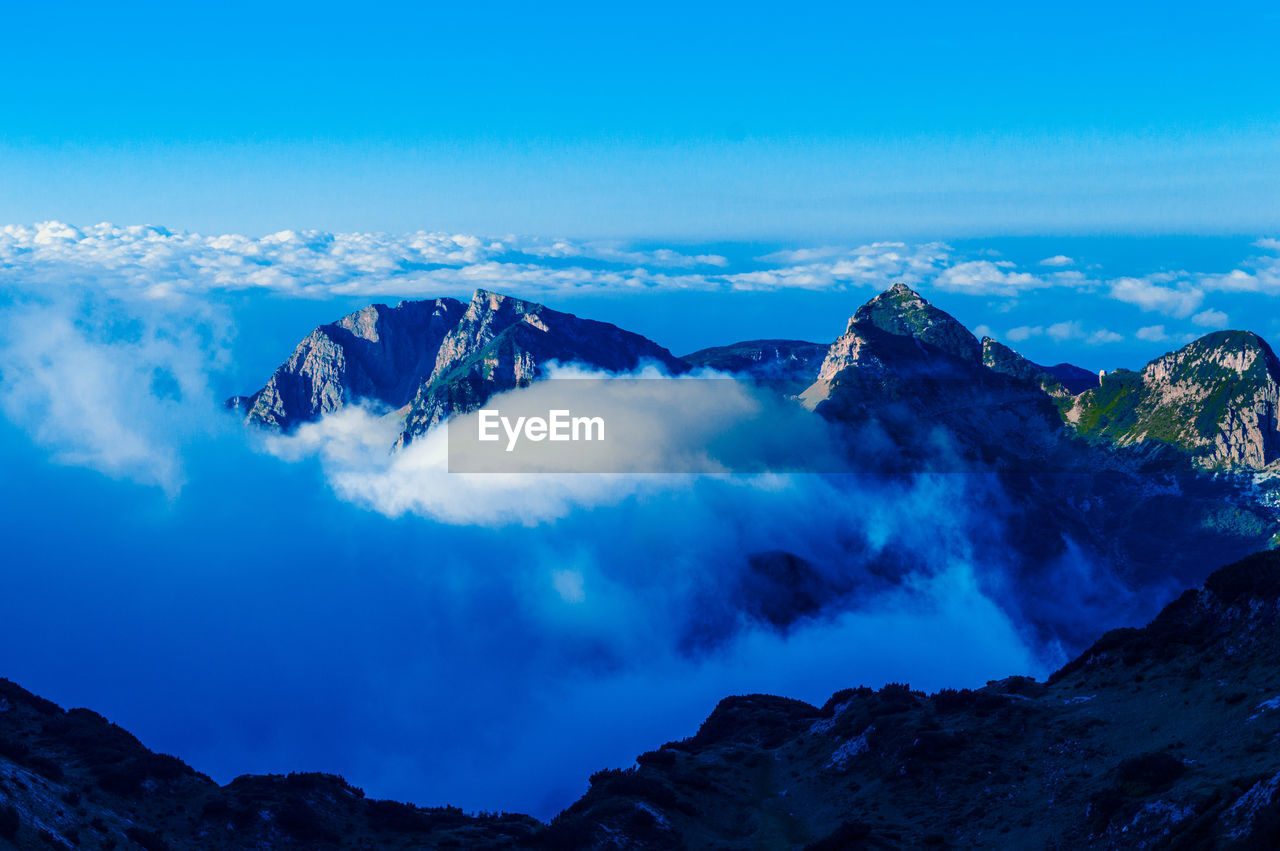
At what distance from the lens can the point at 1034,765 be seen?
255ft

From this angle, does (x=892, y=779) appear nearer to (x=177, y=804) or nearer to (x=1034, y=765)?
(x=1034, y=765)

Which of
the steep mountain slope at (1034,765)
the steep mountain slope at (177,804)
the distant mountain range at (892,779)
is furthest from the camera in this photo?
the steep mountain slope at (177,804)

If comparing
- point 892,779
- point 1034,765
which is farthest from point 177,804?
point 1034,765

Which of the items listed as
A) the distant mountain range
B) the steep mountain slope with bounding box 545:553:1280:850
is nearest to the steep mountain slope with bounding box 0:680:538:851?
the distant mountain range

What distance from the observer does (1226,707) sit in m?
69.8

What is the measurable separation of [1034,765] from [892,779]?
13.6 metres

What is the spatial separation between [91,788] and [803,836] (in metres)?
68.5

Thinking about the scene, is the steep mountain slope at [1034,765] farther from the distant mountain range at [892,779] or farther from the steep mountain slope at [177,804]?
the steep mountain slope at [177,804]

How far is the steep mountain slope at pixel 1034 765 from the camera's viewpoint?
5919cm

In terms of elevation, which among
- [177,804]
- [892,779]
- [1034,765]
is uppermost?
[1034,765]

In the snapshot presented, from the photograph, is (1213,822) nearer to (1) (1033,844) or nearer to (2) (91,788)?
(1) (1033,844)

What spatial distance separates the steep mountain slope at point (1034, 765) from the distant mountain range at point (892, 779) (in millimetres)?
222

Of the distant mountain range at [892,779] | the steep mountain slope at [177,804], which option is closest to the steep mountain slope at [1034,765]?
the distant mountain range at [892,779]

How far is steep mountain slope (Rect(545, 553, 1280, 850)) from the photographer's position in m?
59.2
